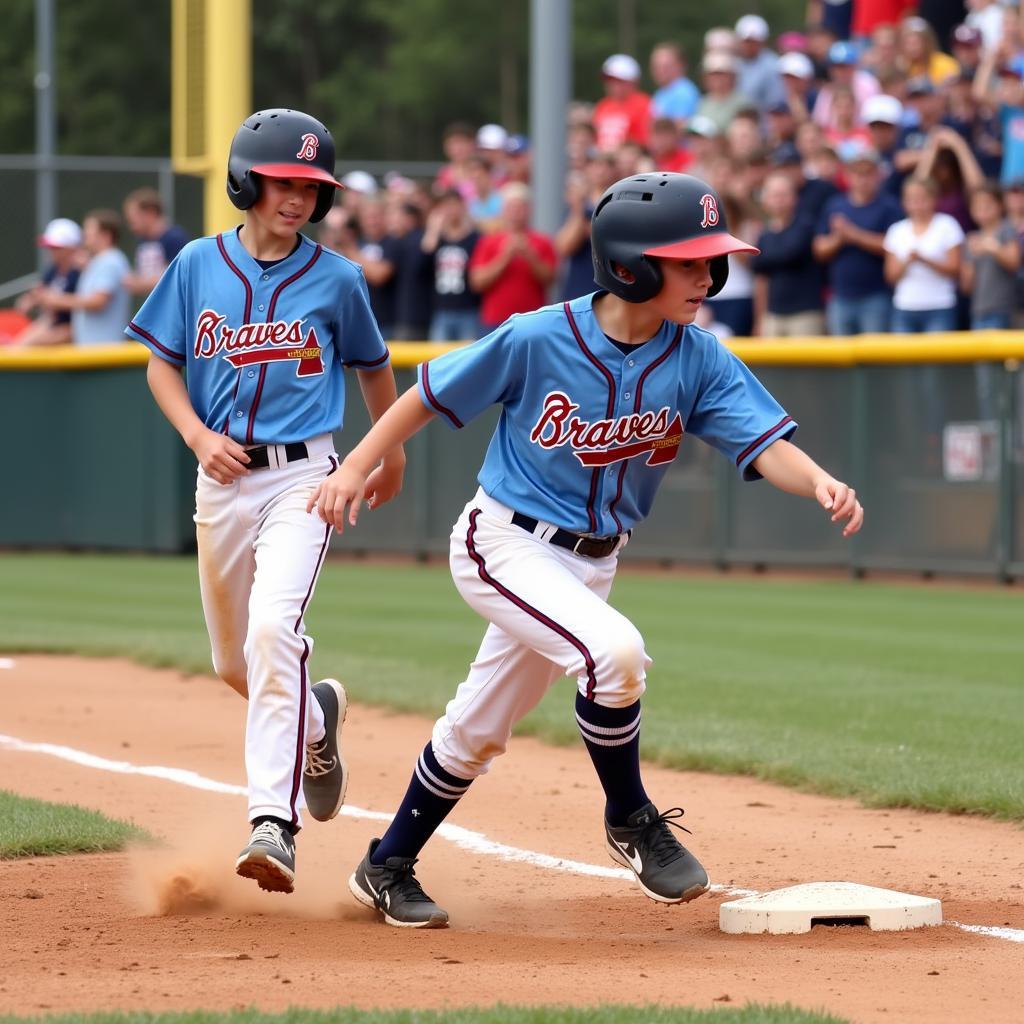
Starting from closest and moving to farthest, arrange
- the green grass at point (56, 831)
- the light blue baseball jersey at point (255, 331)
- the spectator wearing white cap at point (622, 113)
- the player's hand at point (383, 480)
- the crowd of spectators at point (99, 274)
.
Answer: the light blue baseball jersey at point (255, 331)
the player's hand at point (383, 480)
the green grass at point (56, 831)
the crowd of spectators at point (99, 274)
the spectator wearing white cap at point (622, 113)

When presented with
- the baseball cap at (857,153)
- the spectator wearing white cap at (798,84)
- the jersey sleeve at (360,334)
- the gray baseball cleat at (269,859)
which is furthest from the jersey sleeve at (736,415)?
the spectator wearing white cap at (798,84)

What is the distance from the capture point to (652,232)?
4578mm

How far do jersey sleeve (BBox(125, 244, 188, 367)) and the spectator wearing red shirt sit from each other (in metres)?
9.15

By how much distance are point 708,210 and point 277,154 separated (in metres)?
1.23

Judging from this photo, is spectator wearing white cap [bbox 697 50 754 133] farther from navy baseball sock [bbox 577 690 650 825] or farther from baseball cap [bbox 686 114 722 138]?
navy baseball sock [bbox 577 690 650 825]

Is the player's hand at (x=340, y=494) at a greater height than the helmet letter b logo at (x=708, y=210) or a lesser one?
lesser

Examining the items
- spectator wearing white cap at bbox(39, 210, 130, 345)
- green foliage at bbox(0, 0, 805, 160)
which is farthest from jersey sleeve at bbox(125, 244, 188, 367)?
green foliage at bbox(0, 0, 805, 160)

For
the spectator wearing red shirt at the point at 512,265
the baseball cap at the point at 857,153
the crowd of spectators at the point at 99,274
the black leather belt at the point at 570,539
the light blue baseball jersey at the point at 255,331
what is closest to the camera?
the black leather belt at the point at 570,539

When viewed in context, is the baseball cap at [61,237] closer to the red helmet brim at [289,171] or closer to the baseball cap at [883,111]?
the baseball cap at [883,111]

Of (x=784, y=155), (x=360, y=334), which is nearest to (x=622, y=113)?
(x=784, y=155)

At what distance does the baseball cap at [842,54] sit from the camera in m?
15.5

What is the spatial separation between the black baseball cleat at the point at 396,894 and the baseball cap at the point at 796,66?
40.1ft

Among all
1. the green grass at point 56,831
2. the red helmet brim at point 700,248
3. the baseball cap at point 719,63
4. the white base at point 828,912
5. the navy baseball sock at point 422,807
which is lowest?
the green grass at point 56,831

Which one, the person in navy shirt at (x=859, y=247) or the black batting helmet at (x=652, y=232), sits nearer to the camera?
the black batting helmet at (x=652, y=232)
